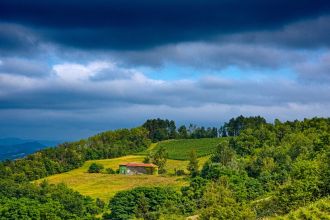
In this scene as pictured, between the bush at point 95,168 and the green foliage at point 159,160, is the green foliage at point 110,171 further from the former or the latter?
the green foliage at point 159,160

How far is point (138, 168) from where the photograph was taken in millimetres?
165500

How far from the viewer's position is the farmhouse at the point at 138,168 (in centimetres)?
16412

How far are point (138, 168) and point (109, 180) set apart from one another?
46.4ft

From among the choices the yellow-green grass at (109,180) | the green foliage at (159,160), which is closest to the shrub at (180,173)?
the yellow-green grass at (109,180)

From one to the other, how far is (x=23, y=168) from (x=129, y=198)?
75.1 m

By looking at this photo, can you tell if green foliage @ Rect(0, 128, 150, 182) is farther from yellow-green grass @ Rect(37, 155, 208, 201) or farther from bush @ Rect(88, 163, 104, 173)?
bush @ Rect(88, 163, 104, 173)

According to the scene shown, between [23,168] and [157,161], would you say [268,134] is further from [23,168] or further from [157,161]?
[23,168]

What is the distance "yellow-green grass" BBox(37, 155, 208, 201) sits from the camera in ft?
450

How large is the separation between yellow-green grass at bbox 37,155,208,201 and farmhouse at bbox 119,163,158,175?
470 centimetres

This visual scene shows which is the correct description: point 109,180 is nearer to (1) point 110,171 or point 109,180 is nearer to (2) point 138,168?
(2) point 138,168

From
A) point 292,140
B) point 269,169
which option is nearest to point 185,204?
point 269,169

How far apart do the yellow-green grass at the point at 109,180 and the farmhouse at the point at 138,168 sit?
15.4ft

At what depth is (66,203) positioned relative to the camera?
118 meters

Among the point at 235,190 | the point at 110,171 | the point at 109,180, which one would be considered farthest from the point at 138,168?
the point at 235,190
